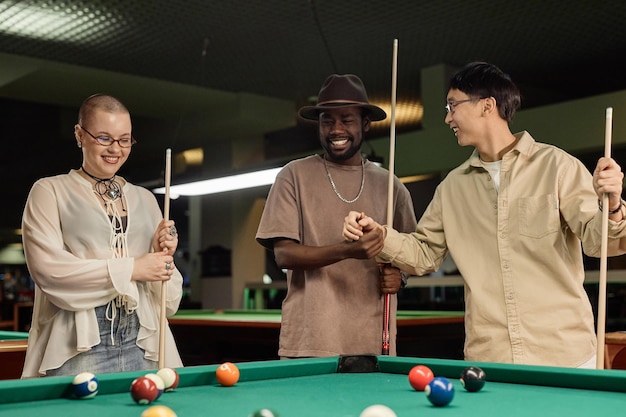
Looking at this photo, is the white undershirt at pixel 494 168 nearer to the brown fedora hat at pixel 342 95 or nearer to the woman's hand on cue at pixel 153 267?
the brown fedora hat at pixel 342 95

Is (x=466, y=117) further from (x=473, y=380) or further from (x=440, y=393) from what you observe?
(x=440, y=393)

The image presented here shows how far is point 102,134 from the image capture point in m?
2.34

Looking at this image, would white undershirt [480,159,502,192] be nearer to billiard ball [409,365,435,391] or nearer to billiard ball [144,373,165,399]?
billiard ball [409,365,435,391]

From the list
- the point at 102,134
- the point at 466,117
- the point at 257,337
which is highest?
the point at 466,117

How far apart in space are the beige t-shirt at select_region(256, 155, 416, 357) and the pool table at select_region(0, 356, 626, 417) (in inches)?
19.9

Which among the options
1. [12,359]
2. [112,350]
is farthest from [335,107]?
[12,359]

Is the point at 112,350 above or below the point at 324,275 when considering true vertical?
below

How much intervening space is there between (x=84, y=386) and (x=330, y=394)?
56cm

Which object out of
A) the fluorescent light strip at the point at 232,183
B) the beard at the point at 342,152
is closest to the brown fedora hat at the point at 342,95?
the beard at the point at 342,152

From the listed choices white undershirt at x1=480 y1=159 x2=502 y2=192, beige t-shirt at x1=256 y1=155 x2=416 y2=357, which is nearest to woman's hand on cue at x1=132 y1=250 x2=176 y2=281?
beige t-shirt at x1=256 y1=155 x2=416 y2=357

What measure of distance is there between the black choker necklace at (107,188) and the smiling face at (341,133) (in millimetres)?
813

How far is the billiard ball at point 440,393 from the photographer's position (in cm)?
160

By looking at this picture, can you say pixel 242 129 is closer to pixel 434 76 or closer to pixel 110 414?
pixel 434 76

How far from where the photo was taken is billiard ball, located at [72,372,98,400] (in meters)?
1.71
